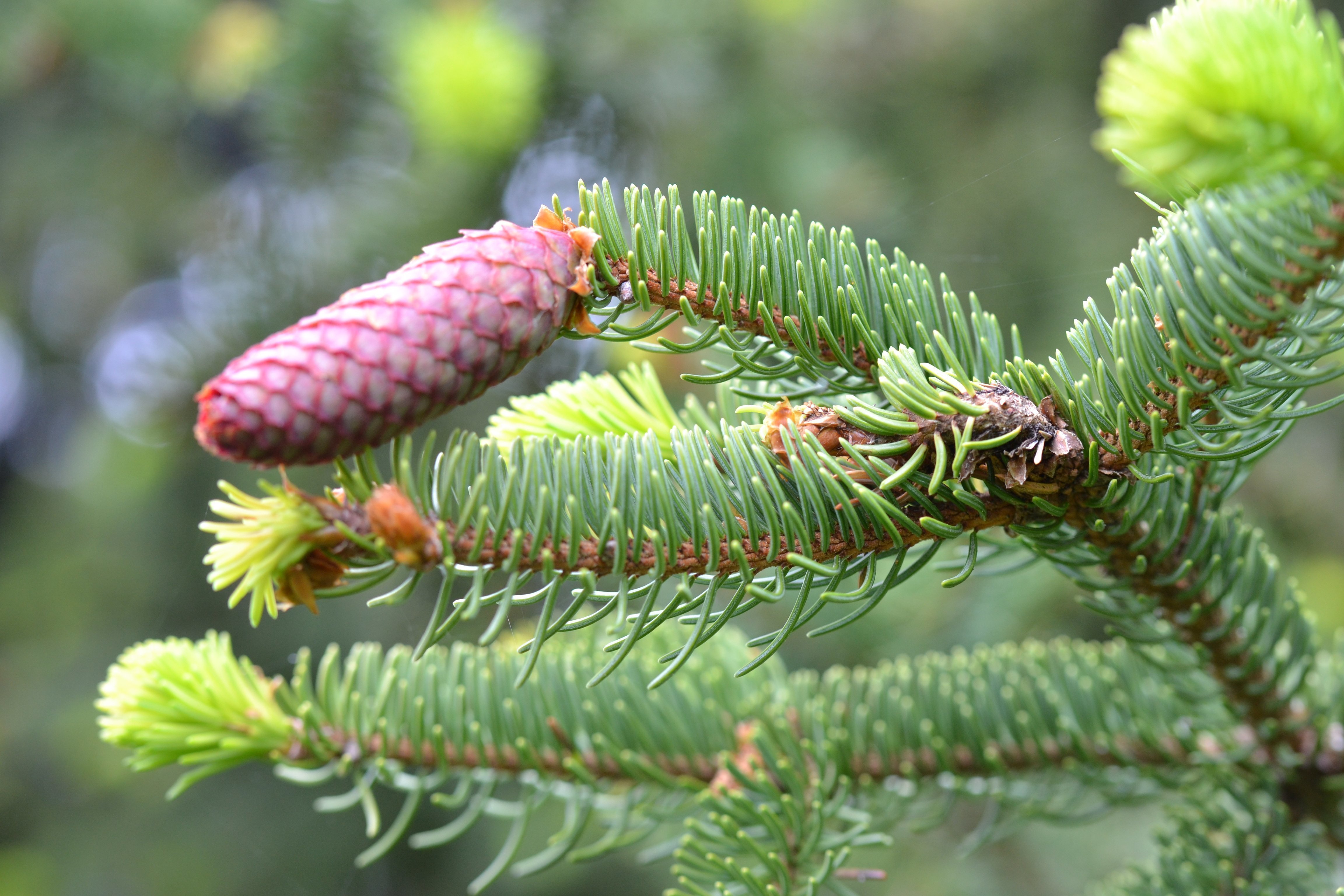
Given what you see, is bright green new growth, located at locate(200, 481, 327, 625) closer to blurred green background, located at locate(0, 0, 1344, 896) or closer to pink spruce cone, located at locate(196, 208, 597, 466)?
pink spruce cone, located at locate(196, 208, 597, 466)

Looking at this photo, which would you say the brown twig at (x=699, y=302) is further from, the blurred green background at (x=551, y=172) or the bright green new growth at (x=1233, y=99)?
the blurred green background at (x=551, y=172)

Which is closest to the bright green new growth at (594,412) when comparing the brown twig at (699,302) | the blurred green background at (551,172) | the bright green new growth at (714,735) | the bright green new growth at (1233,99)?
the brown twig at (699,302)

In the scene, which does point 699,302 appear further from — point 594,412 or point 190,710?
point 190,710

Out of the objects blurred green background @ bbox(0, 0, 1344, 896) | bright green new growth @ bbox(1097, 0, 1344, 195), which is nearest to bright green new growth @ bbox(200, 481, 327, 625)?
bright green new growth @ bbox(1097, 0, 1344, 195)

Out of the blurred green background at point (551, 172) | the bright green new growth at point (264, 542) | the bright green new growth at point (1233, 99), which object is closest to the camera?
the bright green new growth at point (1233, 99)

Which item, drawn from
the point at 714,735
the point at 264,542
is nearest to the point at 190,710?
the point at 264,542

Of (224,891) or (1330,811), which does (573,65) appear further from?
(224,891)
